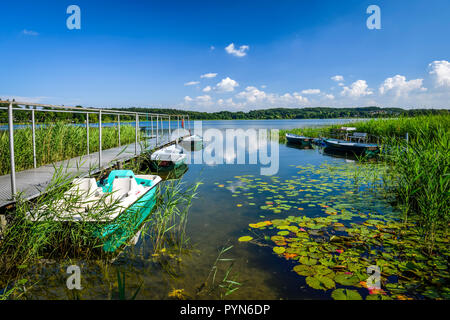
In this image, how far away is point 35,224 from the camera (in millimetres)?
3561

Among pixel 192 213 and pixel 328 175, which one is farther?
pixel 328 175

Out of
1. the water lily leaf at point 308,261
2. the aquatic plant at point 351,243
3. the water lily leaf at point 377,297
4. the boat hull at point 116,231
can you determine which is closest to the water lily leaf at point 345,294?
the aquatic plant at point 351,243

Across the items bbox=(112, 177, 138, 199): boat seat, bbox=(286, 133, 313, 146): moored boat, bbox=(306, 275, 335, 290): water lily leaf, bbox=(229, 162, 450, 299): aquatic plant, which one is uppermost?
bbox=(286, 133, 313, 146): moored boat

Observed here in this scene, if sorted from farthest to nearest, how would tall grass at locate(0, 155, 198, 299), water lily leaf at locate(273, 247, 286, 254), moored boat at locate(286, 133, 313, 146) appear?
moored boat at locate(286, 133, 313, 146)
water lily leaf at locate(273, 247, 286, 254)
tall grass at locate(0, 155, 198, 299)

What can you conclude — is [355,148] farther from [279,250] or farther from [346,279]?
[346,279]

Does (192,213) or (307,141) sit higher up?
(307,141)

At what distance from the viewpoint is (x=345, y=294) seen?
3.07 m

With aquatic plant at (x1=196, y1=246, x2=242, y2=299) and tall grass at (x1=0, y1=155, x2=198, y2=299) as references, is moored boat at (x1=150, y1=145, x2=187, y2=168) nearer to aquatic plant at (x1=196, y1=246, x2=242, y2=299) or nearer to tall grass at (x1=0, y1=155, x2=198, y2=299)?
tall grass at (x1=0, y1=155, x2=198, y2=299)

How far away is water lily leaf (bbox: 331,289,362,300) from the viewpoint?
118 inches

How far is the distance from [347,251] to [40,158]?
8385 millimetres

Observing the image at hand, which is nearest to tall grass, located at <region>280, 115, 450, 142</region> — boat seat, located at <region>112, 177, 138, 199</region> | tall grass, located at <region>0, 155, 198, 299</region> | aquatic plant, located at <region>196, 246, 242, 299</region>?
aquatic plant, located at <region>196, 246, 242, 299</region>

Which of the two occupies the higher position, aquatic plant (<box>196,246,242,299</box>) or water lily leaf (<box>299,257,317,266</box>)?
water lily leaf (<box>299,257,317,266</box>)
